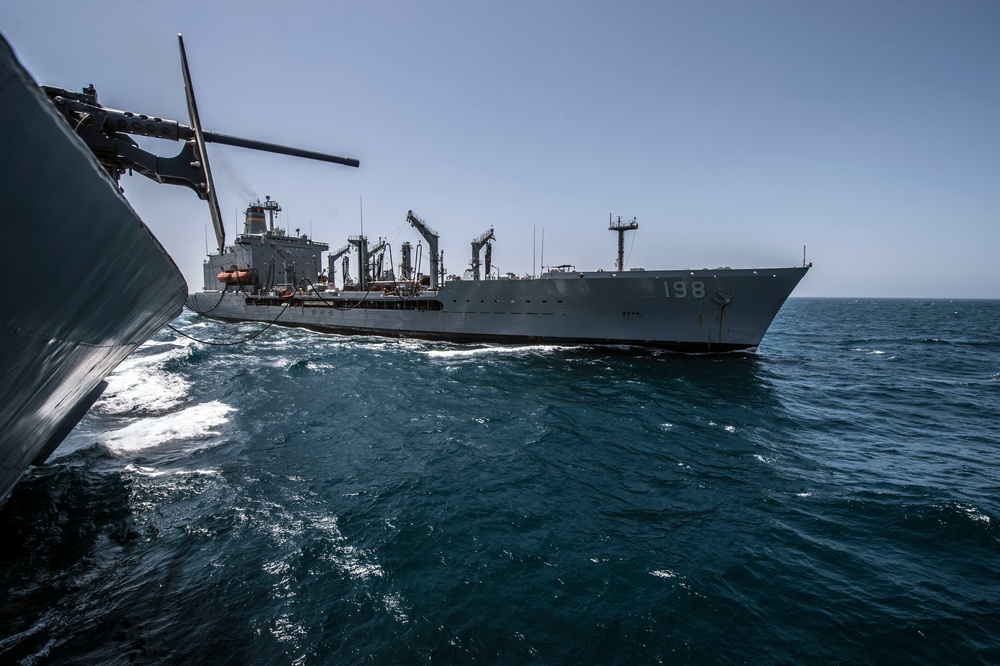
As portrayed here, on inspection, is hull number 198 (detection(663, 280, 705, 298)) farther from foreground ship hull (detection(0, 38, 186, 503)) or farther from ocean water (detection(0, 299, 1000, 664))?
foreground ship hull (detection(0, 38, 186, 503))

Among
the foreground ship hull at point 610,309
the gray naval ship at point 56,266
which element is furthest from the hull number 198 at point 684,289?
the gray naval ship at point 56,266

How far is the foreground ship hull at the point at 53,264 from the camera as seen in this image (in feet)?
5.91

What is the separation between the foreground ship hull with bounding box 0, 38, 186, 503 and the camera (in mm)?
Result: 1803

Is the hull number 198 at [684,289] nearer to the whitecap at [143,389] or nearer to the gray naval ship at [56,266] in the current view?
the gray naval ship at [56,266]

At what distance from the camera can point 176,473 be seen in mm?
6609

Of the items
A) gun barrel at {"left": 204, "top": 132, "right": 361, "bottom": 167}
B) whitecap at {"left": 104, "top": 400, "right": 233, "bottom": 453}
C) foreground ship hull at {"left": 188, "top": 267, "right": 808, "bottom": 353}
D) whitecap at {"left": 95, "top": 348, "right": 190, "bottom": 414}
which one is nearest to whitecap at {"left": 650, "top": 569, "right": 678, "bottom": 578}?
gun barrel at {"left": 204, "top": 132, "right": 361, "bottom": 167}

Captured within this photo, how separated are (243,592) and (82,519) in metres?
2.97

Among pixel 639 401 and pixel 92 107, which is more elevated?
pixel 92 107

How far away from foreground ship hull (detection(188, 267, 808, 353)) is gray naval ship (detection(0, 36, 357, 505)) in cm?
1533

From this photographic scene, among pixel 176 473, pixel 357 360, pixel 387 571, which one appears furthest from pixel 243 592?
pixel 357 360

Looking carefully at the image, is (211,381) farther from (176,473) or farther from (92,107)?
(92,107)

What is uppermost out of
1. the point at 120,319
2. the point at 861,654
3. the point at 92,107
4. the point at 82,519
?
the point at 92,107

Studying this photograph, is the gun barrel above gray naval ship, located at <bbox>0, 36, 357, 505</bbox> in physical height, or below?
above

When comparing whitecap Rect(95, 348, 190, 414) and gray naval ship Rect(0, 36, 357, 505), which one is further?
whitecap Rect(95, 348, 190, 414)
